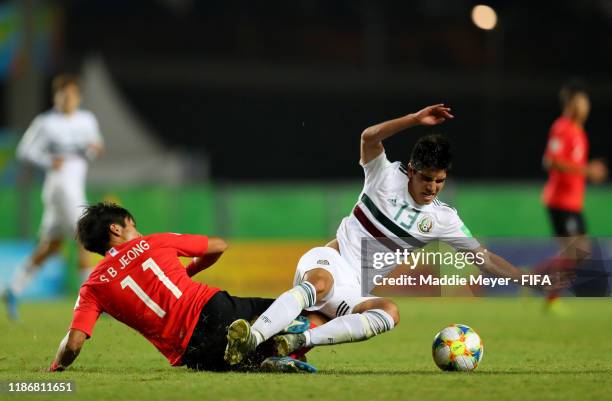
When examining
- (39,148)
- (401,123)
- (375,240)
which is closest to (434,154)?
(401,123)

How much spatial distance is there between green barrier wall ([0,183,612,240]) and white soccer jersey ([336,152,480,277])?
9.72 meters

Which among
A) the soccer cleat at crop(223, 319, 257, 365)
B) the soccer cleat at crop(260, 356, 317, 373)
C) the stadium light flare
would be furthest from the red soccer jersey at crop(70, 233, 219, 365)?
the stadium light flare

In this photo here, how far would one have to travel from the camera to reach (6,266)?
50.9 ft

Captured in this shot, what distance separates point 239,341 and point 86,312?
3.09 feet

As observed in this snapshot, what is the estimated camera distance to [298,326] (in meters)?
6.61

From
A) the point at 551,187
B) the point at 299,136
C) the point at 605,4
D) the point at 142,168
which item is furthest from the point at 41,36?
Answer: the point at 605,4

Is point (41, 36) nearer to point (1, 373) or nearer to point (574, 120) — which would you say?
point (574, 120)

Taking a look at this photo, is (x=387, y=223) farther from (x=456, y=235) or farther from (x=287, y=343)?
(x=287, y=343)

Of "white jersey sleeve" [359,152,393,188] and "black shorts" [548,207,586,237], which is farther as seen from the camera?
"black shorts" [548,207,586,237]

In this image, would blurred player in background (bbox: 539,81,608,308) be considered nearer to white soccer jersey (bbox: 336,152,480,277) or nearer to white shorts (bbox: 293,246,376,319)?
white soccer jersey (bbox: 336,152,480,277)

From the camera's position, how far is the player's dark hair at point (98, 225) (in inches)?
262

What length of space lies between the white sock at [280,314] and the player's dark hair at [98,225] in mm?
1046

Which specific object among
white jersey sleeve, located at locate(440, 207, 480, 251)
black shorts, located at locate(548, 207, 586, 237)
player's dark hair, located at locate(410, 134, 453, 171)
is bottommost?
white jersey sleeve, located at locate(440, 207, 480, 251)

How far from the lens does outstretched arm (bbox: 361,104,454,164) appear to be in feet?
21.5
